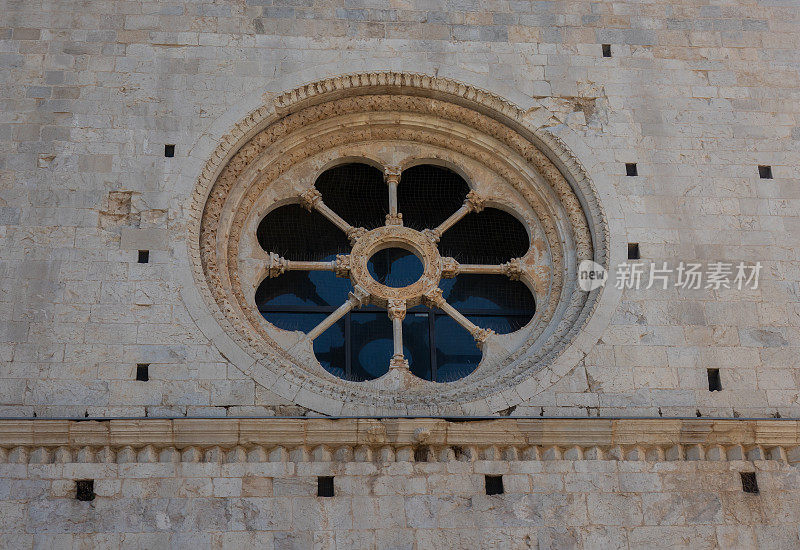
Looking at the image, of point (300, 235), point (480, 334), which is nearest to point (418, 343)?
point (480, 334)

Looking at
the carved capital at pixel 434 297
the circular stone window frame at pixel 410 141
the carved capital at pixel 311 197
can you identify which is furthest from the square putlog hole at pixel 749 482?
the carved capital at pixel 311 197

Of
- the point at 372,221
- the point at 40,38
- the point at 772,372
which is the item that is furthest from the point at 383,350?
the point at 40,38

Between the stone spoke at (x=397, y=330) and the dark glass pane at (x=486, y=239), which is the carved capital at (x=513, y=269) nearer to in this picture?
the dark glass pane at (x=486, y=239)

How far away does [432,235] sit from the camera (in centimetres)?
1230

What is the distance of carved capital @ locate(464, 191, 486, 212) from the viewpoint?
12.6 metres

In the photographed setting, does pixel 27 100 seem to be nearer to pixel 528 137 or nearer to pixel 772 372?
pixel 528 137

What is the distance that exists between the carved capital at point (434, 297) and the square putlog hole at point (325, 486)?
7.99ft

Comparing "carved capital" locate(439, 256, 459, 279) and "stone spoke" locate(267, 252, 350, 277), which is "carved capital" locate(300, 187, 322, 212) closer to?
"stone spoke" locate(267, 252, 350, 277)

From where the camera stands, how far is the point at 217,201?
11844mm

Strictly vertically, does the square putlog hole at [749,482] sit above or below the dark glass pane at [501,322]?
below

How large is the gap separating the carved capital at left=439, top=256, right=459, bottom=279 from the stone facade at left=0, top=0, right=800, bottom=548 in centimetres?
106

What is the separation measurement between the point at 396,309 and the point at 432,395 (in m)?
1.07

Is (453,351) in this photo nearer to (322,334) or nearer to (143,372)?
(322,334)

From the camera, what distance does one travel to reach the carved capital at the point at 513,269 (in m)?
12.2
